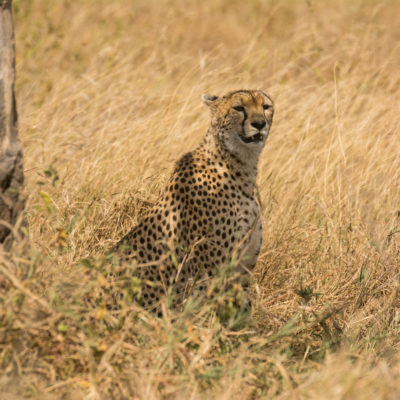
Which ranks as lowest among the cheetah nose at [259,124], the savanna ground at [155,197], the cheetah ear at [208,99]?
the savanna ground at [155,197]

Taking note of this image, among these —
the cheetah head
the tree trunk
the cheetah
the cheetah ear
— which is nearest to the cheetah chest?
the cheetah

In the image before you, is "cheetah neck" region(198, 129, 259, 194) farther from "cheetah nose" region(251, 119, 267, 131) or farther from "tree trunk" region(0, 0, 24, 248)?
"tree trunk" region(0, 0, 24, 248)

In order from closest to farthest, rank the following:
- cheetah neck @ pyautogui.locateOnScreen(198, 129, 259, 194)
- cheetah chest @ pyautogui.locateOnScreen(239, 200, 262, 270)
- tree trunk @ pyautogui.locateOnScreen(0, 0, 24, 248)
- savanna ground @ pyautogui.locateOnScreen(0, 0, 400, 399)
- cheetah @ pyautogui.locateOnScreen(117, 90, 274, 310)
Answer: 1. savanna ground @ pyautogui.locateOnScreen(0, 0, 400, 399)
2. tree trunk @ pyautogui.locateOnScreen(0, 0, 24, 248)
3. cheetah @ pyautogui.locateOnScreen(117, 90, 274, 310)
4. cheetah chest @ pyautogui.locateOnScreen(239, 200, 262, 270)
5. cheetah neck @ pyautogui.locateOnScreen(198, 129, 259, 194)

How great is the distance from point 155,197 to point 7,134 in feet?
4.47

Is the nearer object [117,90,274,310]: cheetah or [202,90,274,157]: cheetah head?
[117,90,274,310]: cheetah

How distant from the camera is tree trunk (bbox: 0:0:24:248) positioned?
2.74m

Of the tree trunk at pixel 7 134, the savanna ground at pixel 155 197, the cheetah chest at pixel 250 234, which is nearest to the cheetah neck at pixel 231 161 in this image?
the cheetah chest at pixel 250 234

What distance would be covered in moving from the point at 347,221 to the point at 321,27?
389cm

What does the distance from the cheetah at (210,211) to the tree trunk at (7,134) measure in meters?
0.60

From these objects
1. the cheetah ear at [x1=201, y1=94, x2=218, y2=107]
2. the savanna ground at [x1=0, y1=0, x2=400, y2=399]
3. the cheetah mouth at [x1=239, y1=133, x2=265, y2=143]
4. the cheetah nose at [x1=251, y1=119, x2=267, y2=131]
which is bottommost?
the savanna ground at [x1=0, y1=0, x2=400, y2=399]

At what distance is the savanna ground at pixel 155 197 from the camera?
8.29 feet

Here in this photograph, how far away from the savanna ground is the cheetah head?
593mm

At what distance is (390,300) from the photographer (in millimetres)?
3658

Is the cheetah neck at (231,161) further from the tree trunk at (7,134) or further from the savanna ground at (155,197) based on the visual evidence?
the tree trunk at (7,134)
